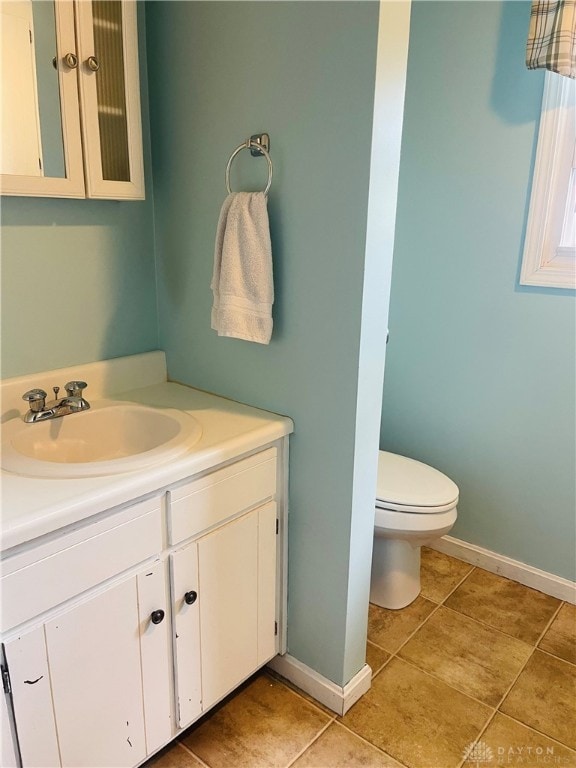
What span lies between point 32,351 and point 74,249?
30cm

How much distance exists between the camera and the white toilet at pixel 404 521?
1.84 m

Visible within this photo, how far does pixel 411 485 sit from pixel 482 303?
689 millimetres

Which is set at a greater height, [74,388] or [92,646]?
[74,388]

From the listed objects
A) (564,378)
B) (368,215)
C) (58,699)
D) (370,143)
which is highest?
(370,143)

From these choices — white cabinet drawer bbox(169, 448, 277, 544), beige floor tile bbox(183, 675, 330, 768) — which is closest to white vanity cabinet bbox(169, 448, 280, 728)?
white cabinet drawer bbox(169, 448, 277, 544)

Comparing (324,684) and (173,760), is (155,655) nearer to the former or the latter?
(173,760)

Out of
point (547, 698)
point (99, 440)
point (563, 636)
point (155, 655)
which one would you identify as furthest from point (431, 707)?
point (99, 440)

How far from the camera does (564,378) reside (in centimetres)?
192

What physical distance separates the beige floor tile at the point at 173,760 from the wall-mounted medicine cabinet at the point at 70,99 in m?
1.41

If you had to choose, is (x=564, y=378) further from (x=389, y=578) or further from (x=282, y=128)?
(x=282, y=128)

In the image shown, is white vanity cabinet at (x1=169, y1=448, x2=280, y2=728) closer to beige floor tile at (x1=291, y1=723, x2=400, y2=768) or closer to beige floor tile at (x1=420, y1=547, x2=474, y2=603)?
beige floor tile at (x1=291, y1=723, x2=400, y2=768)

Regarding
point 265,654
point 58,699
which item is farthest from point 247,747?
point 58,699

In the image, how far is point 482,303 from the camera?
2043mm

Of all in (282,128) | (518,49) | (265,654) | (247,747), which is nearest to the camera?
(282,128)
